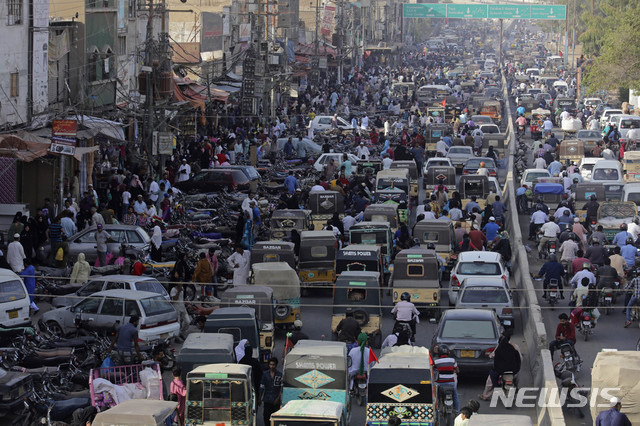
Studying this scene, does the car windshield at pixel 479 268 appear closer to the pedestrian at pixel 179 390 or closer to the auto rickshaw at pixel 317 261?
the auto rickshaw at pixel 317 261

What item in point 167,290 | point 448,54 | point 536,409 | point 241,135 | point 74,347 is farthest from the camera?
point 448,54

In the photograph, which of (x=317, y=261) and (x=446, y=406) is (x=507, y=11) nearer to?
(x=317, y=261)

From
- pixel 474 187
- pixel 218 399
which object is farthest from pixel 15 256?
pixel 474 187

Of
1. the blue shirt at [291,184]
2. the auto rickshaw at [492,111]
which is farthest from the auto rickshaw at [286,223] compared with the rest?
the auto rickshaw at [492,111]

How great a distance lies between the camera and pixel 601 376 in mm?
18156

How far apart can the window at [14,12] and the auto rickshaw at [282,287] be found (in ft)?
39.8

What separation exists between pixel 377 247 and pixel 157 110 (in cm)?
1417

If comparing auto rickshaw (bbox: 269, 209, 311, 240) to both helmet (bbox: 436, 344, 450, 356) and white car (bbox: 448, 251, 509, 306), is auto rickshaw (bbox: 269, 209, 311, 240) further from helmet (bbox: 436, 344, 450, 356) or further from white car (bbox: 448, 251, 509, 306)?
helmet (bbox: 436, 344, 450, 356)

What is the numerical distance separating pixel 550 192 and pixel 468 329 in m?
16.9

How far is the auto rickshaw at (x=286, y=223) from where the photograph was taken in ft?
103

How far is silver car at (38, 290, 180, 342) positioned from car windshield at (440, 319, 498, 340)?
17.1 feet

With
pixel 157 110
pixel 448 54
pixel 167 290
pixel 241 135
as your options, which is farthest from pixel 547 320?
pixel 448 54

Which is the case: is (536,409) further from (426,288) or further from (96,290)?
(96,290)

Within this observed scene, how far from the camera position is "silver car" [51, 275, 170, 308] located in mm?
24172
